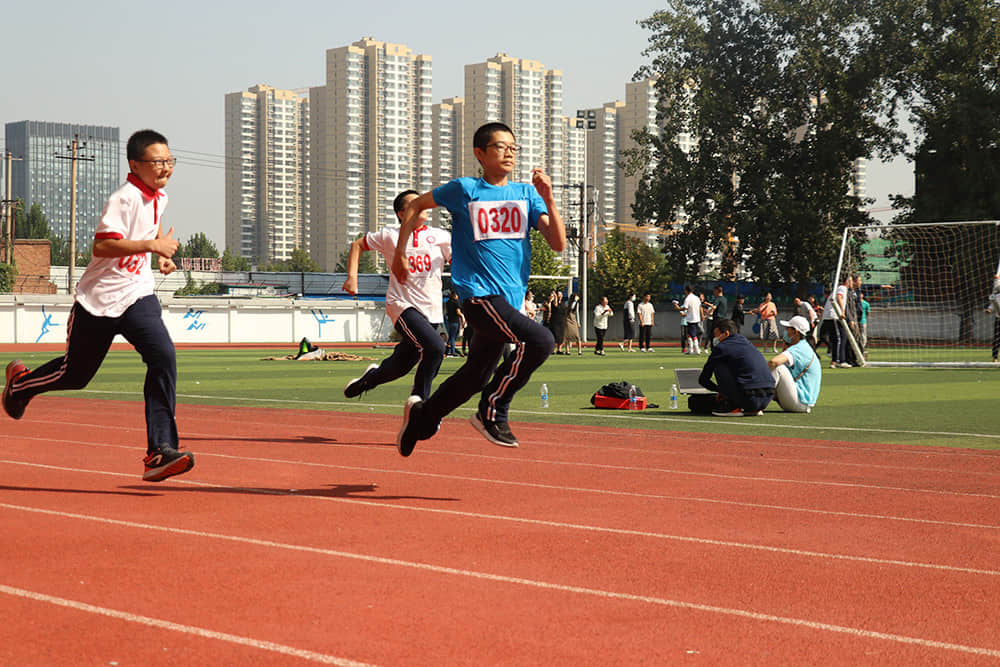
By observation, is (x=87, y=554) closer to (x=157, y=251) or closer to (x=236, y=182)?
(x=157, y=251)

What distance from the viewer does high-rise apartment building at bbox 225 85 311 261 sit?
139 meters

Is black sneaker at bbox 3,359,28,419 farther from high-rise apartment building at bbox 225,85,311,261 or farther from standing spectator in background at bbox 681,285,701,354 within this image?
high-rise apartment building at bbox 225,85,311,261

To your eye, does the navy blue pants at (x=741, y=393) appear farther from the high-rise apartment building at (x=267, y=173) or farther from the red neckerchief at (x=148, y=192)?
the high-rise apartment building at (x=267, y=173)

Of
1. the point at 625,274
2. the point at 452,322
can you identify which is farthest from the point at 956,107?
the point at 625,274

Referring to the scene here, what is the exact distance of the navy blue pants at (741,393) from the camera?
39.1 feet

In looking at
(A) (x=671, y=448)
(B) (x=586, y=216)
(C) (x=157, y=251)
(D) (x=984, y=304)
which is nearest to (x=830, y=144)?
(B) (x=586, y=216)

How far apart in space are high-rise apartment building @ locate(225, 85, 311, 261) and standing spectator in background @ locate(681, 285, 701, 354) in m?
110

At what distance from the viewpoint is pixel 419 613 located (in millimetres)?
3775

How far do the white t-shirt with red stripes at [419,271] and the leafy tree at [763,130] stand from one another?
136ft

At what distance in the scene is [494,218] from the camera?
659 centimetres

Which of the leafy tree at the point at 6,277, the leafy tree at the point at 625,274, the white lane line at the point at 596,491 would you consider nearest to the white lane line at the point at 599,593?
the white lane line at the point at 596,491

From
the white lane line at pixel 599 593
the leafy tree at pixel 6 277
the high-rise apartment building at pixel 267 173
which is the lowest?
the white lane line at pixel 599 593

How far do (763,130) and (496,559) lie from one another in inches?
1951

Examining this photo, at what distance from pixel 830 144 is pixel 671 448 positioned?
43072 mm
